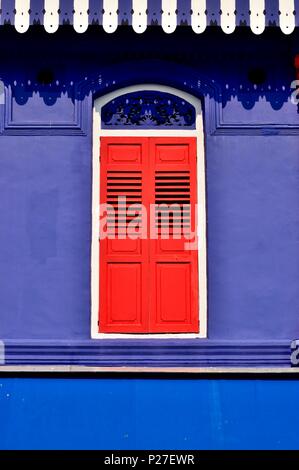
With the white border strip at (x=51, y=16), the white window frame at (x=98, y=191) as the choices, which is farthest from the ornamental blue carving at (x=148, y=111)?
the white border strip at (x=51, y=16)

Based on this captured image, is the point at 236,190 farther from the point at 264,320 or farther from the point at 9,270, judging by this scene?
the point at 9,270

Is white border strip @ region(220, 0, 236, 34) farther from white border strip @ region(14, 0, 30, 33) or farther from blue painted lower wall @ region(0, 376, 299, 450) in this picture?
blue painted lower wall @ region(0, 376, 299, 450)

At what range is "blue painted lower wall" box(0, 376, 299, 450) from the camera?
6617 millimetres

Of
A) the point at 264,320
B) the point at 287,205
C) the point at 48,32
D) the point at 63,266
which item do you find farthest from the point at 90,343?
the point at 48,32

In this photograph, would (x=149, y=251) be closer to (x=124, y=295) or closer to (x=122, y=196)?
(x=124, y=295)

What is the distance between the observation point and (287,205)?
7.69 m

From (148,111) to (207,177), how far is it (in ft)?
3.00

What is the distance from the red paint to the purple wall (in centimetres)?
20

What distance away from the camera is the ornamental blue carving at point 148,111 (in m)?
7.94

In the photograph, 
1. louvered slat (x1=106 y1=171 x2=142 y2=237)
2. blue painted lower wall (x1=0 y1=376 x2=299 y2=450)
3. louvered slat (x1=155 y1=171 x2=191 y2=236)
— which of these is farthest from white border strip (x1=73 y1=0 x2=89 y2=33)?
blue painted lower wall (x1=0 y1=376 x2=299 y2=450)

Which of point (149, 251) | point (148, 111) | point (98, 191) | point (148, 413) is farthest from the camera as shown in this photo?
point (148, 111)

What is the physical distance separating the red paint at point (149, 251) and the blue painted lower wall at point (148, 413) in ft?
2.91

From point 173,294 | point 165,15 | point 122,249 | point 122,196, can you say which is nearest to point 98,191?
point 122,196

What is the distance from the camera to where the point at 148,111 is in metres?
7.98
